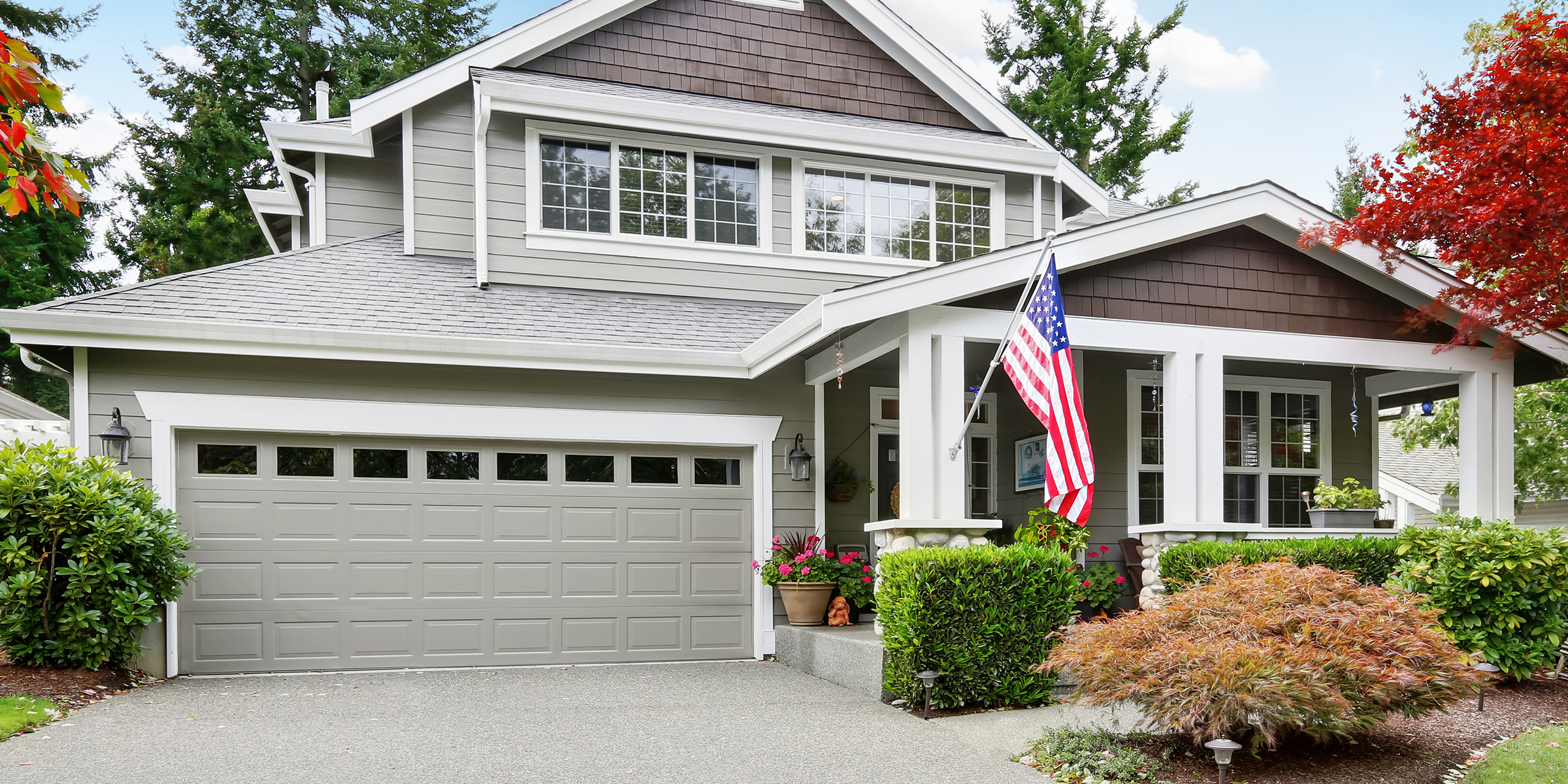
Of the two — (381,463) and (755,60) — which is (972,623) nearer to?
(381,463)

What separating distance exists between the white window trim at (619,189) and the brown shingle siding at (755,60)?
0.80 metres

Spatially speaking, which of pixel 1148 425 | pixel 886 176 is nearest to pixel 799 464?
pixel 886 176

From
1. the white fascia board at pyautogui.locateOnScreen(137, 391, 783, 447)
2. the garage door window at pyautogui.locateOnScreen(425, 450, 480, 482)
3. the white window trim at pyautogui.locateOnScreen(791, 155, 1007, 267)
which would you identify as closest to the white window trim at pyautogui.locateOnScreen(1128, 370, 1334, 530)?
the white window trim at pyautogui.locateOnScreen(791, 155, 1007, 267)

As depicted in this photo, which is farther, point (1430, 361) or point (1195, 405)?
point (1430, 361)

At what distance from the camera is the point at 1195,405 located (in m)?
7.95

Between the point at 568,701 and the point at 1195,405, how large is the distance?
16.7 feet

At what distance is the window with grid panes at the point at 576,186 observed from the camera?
10.0 meters

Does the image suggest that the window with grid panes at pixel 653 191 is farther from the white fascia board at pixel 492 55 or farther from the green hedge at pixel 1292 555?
the green hedge at pixel 1292 555

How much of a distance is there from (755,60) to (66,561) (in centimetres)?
759

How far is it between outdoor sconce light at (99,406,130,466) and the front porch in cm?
541

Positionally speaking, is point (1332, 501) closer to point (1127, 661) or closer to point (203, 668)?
point (1127, 661)

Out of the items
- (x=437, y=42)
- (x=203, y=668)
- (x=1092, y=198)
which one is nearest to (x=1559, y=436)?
(x=1092, y=198)

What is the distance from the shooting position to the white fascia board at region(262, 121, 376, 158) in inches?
395

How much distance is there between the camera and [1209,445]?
25.8ft
